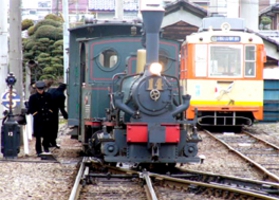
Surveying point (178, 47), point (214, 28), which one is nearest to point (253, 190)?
point (178, 47)

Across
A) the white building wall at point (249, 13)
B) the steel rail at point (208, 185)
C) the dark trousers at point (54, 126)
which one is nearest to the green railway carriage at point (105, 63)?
the dark trousers at point (54, 126)

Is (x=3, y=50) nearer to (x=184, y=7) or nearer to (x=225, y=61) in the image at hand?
(x=225, y=61)

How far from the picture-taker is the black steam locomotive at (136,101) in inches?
430

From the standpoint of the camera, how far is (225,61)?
822 inches

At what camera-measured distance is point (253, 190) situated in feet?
31.2

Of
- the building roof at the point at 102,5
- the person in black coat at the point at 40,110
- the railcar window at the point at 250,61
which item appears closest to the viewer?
→ the person in black coat at the point at 40,110

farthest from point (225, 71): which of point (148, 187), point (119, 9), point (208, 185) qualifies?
point (148, 187)

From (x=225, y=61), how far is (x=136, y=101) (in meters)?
10.3

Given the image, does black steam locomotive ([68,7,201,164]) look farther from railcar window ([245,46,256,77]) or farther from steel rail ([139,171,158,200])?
railcar window ([245,46,256,77])

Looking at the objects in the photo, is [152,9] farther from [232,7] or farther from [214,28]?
[232,7]

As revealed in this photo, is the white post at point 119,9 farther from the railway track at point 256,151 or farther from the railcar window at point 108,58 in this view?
the railcar window at point 108,58

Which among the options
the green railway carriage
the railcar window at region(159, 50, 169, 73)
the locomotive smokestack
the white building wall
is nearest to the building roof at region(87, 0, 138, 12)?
the white building wall

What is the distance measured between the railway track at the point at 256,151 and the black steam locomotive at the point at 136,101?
56.5 inches

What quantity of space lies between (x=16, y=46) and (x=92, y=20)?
2766 mm
